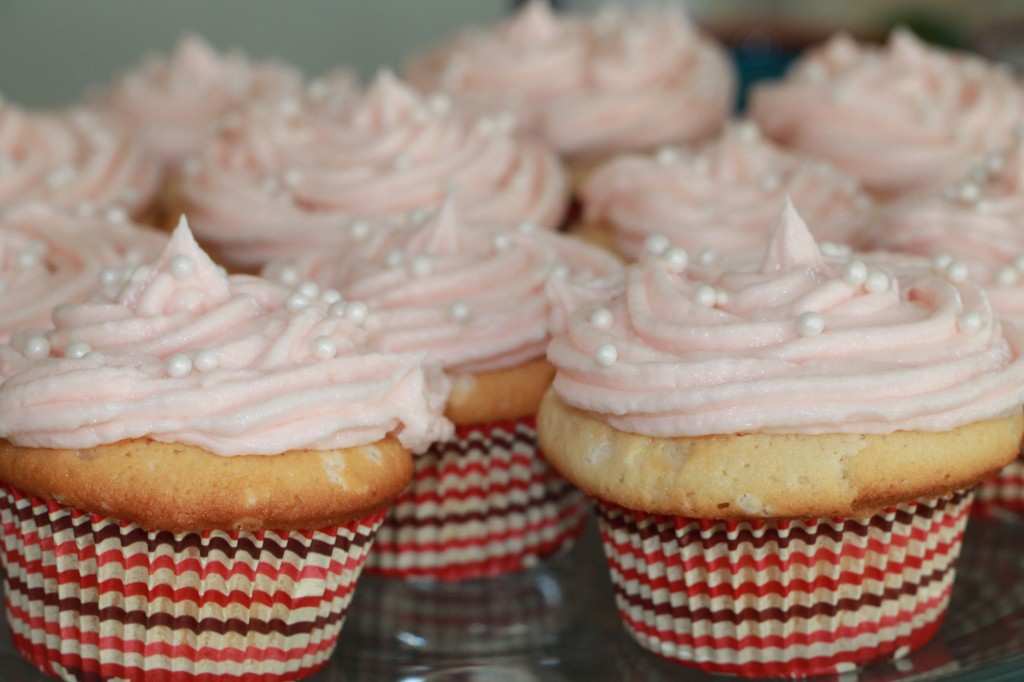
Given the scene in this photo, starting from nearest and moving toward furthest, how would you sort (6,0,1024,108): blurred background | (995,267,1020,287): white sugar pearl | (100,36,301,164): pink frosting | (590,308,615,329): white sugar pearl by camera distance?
(590,308,615,329): white sugar pearl → (995,267,1020,287): white sugar pearl → (100,36,301,164): pink frosting → (6,0,1024,108): blurred background

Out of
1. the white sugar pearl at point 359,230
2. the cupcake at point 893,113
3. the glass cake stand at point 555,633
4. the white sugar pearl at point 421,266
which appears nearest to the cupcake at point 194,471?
the glass cake stand at point 555,633

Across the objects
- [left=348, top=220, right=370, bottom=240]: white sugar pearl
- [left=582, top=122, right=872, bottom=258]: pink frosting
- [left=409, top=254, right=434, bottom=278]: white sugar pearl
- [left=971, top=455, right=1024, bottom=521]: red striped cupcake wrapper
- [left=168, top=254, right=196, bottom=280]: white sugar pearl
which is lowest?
[left=971, top=455, right=1024, bottom=521]: red striped cupcake wrapper

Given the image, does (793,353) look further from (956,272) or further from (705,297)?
(956,272)

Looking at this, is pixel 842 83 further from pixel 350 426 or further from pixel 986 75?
pixel 350 426

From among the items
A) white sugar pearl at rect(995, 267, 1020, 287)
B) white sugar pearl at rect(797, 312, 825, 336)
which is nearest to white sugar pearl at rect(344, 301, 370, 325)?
white sugar pearl at rect(797, 312, 825, 336)

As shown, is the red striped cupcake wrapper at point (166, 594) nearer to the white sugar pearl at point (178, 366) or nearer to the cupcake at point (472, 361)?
the white sugar pearl at point (178, 366)

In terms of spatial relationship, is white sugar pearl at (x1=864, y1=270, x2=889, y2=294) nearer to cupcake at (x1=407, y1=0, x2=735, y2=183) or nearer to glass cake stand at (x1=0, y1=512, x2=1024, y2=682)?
glass cake stand at (x1=0, y1=512, x2=1024, y2=682)
